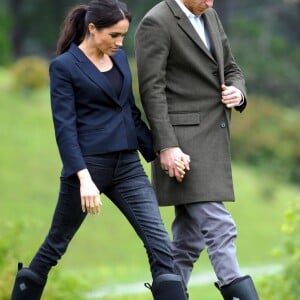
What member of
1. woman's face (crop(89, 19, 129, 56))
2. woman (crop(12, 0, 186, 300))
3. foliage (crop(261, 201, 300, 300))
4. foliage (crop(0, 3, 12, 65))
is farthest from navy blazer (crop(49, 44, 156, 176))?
→ foliage (crop(0, 3, 12, 65))

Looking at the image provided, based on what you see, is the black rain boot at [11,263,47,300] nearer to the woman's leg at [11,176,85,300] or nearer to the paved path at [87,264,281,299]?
the woman's leg at [11,176,85,300]

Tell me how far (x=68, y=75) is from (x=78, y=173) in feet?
1.52

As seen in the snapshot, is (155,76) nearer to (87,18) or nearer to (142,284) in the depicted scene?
(87,18)

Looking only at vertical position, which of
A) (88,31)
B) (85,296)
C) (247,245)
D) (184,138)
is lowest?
(247,245)

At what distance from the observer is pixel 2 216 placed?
20.7 metres

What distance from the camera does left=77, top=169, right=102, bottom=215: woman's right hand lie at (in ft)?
19.4

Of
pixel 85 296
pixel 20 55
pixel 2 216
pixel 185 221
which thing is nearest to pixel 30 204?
pixel 2 216

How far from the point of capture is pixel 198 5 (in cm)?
637

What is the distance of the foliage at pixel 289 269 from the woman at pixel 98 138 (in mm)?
1990

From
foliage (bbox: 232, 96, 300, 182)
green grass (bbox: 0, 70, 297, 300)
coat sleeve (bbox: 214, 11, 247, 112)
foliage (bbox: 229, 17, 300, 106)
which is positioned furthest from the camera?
foliage (bbox: 229, 17, 300, 106)

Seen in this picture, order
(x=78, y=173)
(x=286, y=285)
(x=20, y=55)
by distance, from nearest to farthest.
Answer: (x=78, y=173) → (x=286, y=285) → (x=20, y=55)

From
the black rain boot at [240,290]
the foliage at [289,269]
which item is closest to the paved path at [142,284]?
the foliage at [289,269]

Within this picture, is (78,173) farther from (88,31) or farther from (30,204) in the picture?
(30,204)

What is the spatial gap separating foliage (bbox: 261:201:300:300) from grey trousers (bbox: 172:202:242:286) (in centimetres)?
144
